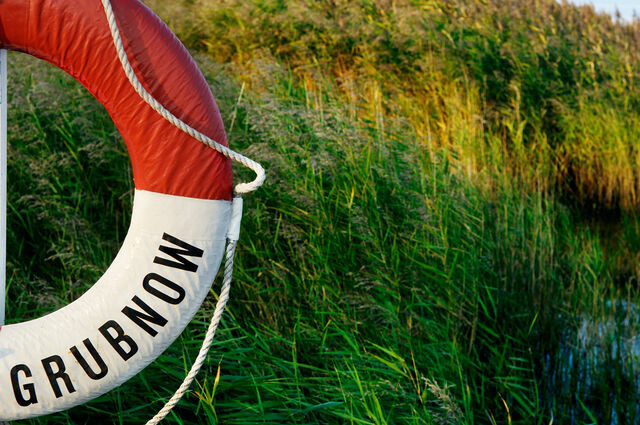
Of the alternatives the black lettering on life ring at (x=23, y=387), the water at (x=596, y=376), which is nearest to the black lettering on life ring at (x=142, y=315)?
the black lettering on life ring at (x=23, y=387)

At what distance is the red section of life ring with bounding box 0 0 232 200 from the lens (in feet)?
4.80

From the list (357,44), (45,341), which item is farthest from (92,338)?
(357,44)

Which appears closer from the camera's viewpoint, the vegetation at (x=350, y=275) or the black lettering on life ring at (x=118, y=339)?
the black lettering on life ring at (x=118, y=339)

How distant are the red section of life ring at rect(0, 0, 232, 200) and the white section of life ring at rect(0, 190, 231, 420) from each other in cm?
6

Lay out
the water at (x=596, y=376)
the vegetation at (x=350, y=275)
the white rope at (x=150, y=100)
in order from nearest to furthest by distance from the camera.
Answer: the white rope at (x=150, y=100) → the vegetation at (x=350, y=275) → the water at (x=596, y=376)

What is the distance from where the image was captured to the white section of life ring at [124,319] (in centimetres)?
147

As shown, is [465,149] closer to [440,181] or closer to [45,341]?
[440,181]

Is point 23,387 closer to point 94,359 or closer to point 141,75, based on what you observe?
point 94,359

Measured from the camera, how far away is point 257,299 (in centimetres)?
225

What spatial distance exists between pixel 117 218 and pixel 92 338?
1157 mm

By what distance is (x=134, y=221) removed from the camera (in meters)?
1.54

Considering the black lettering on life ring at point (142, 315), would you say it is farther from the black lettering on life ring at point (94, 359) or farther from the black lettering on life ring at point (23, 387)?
the black lettering on life ring at point (23, 387)

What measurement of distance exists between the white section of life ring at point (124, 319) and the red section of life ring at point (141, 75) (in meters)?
0.06

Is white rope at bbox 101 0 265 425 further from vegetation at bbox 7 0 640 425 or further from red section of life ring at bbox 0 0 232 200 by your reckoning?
vegetation at bbox 7 0 640 425
